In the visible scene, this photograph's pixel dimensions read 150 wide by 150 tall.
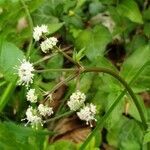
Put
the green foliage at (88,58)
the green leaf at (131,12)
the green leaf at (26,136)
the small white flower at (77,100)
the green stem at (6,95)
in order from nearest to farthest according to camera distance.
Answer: the small white flower at (77,100), the green leaf at (26,136), the green foliage at (88,58), the green stem at (6,95), the green leaf at (131,12)

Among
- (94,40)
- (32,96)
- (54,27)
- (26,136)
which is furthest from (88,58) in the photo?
(32,96)

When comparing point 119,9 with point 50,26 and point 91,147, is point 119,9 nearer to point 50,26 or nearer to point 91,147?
point 50,26

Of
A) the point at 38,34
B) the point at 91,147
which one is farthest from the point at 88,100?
the point at 38,34

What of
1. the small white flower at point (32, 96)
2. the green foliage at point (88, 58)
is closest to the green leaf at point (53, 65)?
the green foliage at point (88, 58)

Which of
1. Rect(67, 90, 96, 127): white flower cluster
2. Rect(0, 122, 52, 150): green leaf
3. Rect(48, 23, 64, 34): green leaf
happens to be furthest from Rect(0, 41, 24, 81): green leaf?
Rect(67, 90, 96, 127): white flower cluster

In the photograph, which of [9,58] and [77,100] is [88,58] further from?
[77,100]

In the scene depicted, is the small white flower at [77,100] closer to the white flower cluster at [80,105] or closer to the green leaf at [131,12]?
the white flower cluster at [80,105]

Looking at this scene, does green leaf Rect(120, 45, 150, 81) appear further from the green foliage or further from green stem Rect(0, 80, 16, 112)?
green stem Rect(0, 80, 16, 112)
